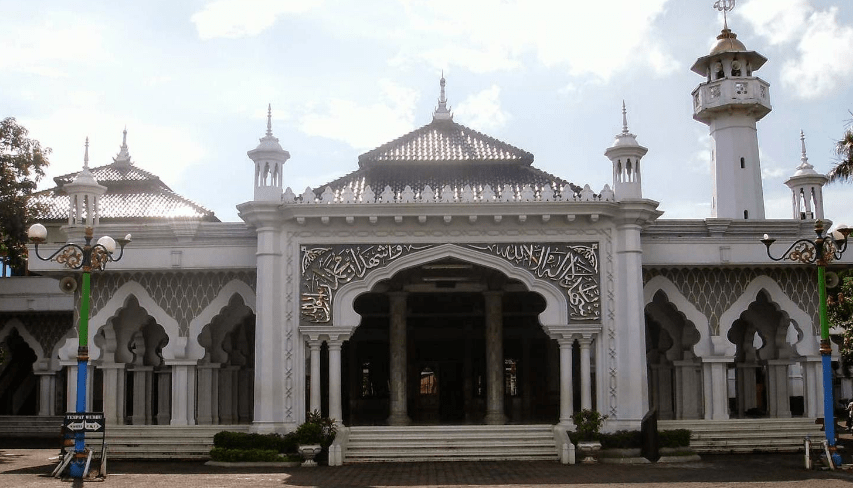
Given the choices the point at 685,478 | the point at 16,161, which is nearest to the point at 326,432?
the point at 685,478

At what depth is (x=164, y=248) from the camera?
21297mm

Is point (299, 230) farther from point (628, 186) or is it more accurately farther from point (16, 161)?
point (16, 161)

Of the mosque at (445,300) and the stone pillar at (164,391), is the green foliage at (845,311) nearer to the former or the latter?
the mosque at (445,300)

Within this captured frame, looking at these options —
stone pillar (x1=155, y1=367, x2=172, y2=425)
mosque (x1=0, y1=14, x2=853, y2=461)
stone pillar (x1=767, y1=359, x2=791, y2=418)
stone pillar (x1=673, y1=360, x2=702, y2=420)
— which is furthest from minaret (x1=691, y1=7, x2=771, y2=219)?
stone pillar (x1=155, y1=367, x2=172, y2=425)

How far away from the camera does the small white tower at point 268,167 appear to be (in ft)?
65.6

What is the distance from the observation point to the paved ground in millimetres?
15016

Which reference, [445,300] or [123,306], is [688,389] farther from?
[123,306]

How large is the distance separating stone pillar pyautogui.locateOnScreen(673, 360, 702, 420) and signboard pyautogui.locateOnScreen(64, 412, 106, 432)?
13903 millimetres

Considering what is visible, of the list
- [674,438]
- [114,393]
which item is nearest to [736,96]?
[674,438]

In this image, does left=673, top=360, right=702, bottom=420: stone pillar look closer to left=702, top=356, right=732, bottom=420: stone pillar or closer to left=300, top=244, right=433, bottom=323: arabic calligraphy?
left=702, top=356, right=732, bottom=420: stone pillar

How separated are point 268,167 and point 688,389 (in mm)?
11594

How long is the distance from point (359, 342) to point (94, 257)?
1143cm

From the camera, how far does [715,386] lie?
21.3m

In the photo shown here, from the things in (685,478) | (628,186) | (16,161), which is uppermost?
(16,161)
